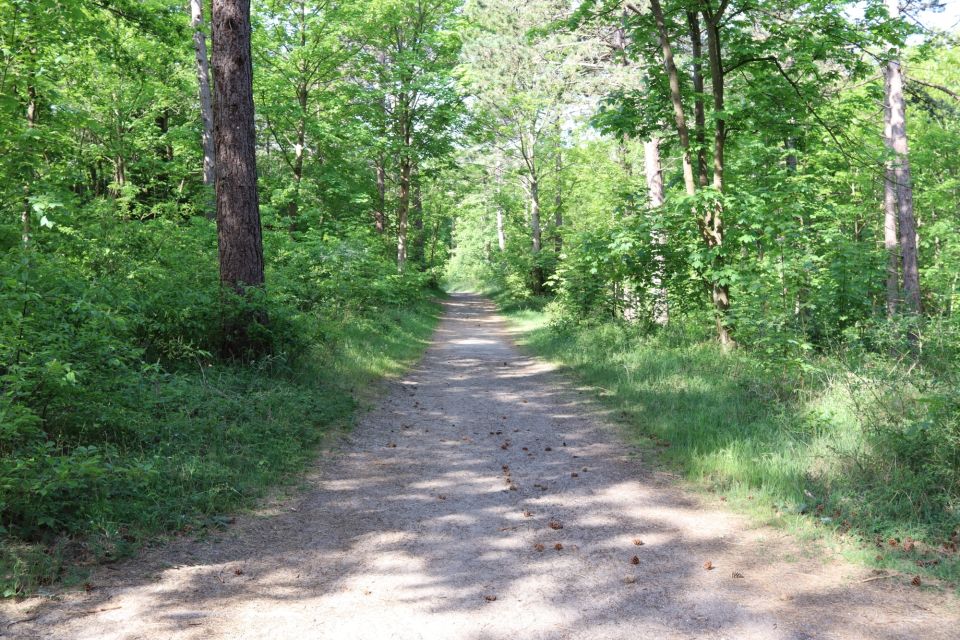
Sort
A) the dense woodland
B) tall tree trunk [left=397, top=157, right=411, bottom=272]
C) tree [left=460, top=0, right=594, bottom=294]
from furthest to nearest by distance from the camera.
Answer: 1. tall tree trunk [left=397, top=157, right=411, bottom=272]
2. tree [left=460, top=0, right=594, bottom=294]
3. the dense woodland

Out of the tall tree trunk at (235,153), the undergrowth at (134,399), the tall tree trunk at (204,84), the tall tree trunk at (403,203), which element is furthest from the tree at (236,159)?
the tall tree trunk at (403,203)

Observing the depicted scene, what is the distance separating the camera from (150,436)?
5.45m

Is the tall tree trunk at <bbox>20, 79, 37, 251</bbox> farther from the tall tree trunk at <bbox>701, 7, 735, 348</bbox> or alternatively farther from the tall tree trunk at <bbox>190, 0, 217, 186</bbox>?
the tall tree trunk at <bbox>701, 7, 735, 348</bbox>

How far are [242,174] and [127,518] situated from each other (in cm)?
510

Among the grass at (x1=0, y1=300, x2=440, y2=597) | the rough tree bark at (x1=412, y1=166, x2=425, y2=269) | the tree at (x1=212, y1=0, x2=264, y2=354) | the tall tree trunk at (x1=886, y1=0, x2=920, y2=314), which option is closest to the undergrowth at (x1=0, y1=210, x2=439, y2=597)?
the grass at (x1=0, y1=300, x2=440, y2=597)

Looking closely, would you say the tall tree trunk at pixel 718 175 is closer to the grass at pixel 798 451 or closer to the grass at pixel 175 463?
the grass at pixel 798 451

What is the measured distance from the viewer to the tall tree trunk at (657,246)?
11.1 meters

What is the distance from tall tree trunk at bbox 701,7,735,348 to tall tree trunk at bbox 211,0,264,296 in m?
7.06

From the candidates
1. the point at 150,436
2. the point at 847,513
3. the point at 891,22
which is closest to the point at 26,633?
the point at 150,436

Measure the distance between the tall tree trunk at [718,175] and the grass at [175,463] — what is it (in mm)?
6137

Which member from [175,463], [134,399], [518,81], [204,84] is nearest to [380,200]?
[518,81]

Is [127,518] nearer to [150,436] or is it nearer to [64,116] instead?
[150,436]

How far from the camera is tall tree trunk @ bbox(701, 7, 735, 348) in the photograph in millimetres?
9953

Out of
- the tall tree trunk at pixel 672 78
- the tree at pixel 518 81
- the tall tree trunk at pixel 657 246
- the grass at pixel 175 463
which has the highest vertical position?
the tree at pixel 518 81
